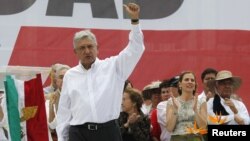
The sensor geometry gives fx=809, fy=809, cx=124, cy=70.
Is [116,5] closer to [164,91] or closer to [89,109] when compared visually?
[164,91]

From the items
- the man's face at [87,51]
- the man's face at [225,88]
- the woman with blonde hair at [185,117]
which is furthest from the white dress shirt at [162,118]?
the man's face at [87,51]

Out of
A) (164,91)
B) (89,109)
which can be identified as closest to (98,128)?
(89,109)

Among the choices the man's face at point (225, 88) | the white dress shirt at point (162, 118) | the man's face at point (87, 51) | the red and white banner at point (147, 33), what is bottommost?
the white dress shirt at point (162, 118)

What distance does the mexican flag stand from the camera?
21.6ft

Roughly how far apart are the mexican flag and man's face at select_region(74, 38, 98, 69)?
2.94 feet

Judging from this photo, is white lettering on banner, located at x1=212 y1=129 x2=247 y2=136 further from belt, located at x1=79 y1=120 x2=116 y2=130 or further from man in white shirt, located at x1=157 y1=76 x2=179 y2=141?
man in white shirt, located at x1=157 y1=76 x2=179 y2=141

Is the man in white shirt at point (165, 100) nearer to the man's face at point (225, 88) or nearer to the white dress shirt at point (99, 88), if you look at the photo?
the man's face at point (225, 88)

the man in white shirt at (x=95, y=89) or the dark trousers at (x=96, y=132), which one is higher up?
the man in white shirt at (x=95, y=89)

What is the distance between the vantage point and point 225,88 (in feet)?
26.4

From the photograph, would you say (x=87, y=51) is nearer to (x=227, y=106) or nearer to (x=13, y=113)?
(x=13, y=113)

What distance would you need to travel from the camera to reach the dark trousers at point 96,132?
5.78 meters

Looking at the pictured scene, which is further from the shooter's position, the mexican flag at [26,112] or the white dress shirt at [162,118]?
the white dress shirt at [162,118]

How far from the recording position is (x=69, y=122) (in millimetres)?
5949

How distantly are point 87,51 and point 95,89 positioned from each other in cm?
28
